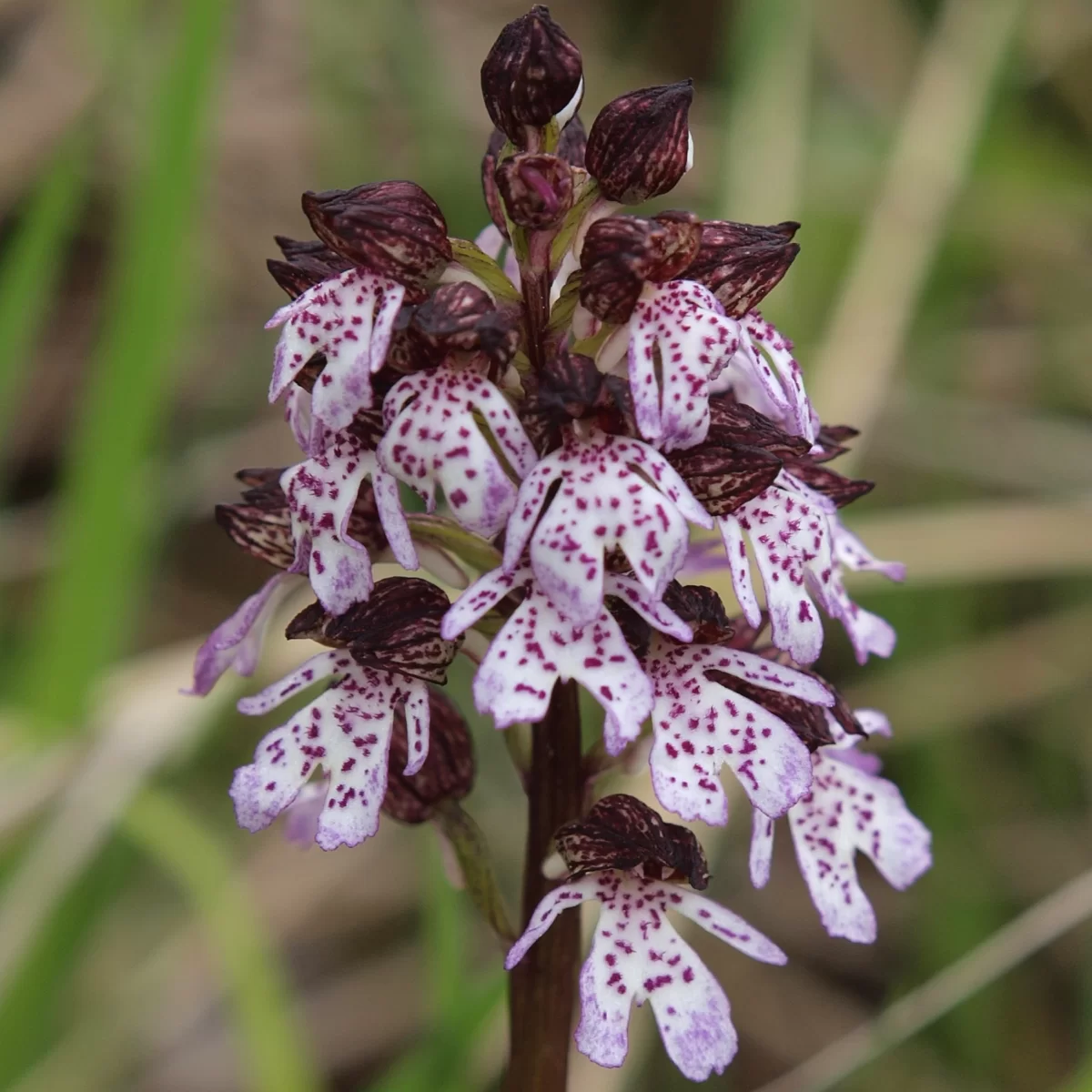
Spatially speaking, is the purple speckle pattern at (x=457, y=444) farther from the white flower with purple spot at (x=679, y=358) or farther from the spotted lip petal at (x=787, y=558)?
the spotted lip petal at (x=787, y=558)

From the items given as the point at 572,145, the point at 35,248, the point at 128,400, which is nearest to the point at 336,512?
the point at 572,145

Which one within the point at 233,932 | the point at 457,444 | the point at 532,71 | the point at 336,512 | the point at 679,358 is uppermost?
the point at 532,71

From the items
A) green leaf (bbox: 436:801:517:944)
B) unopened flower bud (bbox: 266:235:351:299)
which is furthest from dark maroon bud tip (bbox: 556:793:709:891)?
unopened flower bud (bbox: 266:235:351:299)

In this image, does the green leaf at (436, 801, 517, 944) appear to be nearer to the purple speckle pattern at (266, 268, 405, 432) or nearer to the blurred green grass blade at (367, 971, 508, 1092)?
the blurred green grass blade at (367, 971, 508, 1092)

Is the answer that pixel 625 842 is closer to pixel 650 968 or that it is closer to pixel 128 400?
pixel 650 968

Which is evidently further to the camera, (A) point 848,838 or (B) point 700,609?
(A) point 848,838

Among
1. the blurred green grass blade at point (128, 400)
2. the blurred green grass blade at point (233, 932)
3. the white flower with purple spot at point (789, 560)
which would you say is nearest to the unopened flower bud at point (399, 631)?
the white flower with purple spot at point (789, 560)

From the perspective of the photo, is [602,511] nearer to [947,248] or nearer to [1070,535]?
[1070,535]
